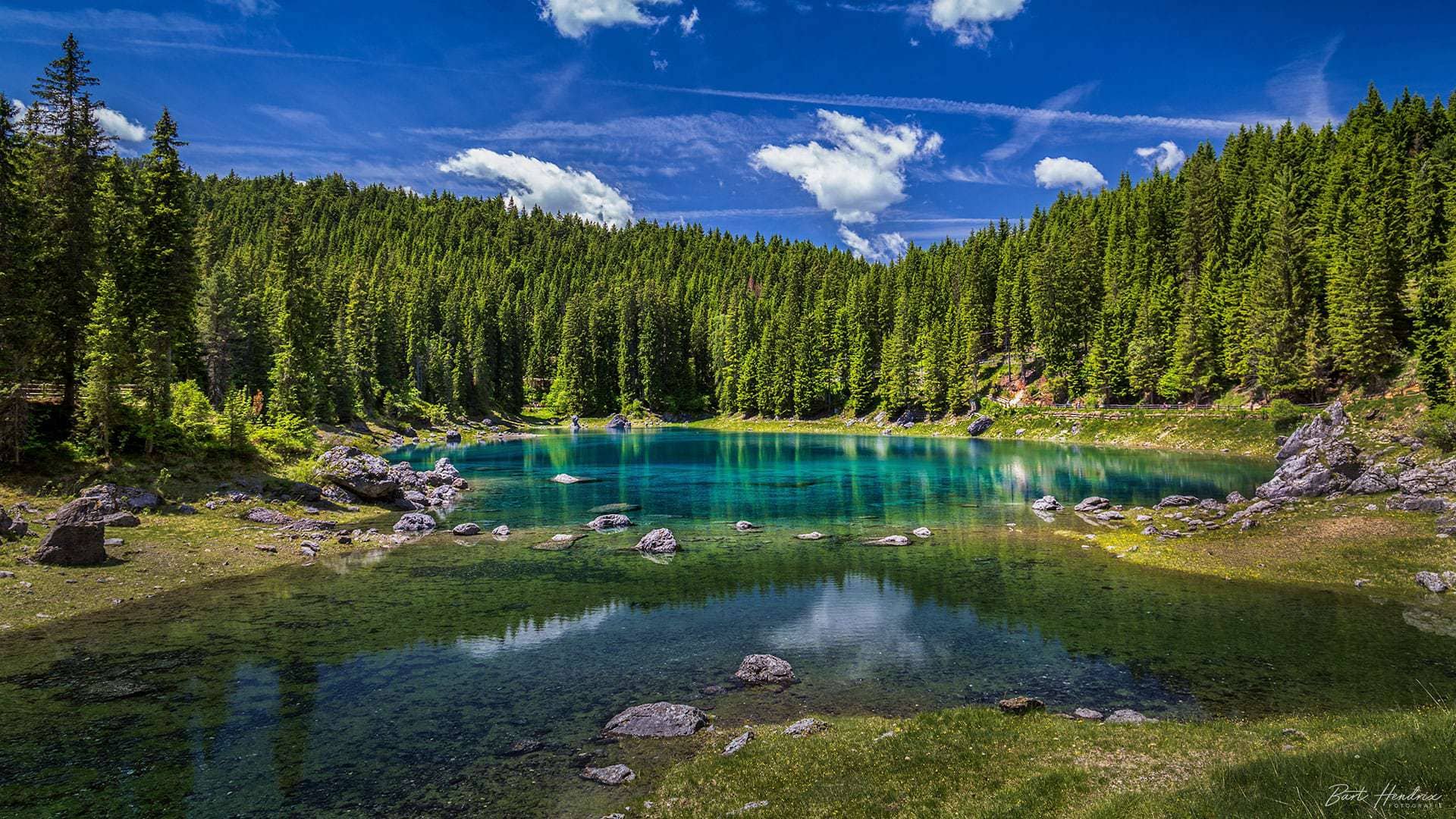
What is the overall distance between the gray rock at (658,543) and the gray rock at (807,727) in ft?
67.1

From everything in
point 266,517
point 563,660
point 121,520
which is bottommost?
point 563,660

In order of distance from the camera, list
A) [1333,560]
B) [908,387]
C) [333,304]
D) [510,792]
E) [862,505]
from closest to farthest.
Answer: [510,792], [1333,560], [862,505], [333,304], [908,387]

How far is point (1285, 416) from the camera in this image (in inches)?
2982

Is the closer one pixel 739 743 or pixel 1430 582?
pixel 739 743

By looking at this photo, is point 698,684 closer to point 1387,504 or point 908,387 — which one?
point 1387,504

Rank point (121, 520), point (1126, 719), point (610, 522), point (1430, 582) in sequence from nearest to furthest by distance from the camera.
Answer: point (1126, 719) → point (1430, 582) → point (121, 520) → point (610, 522)

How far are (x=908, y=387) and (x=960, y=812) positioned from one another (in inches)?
5107

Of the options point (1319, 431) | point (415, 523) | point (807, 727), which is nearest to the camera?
point (807, 727)

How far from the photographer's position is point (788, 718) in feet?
55.2

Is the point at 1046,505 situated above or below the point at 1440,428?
below

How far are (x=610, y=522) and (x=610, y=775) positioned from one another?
96.5ft

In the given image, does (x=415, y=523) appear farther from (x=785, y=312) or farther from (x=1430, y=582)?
(x=785, y=312)

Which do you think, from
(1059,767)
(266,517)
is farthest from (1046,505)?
(266,517)

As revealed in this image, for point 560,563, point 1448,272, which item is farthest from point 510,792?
point 1448,272
